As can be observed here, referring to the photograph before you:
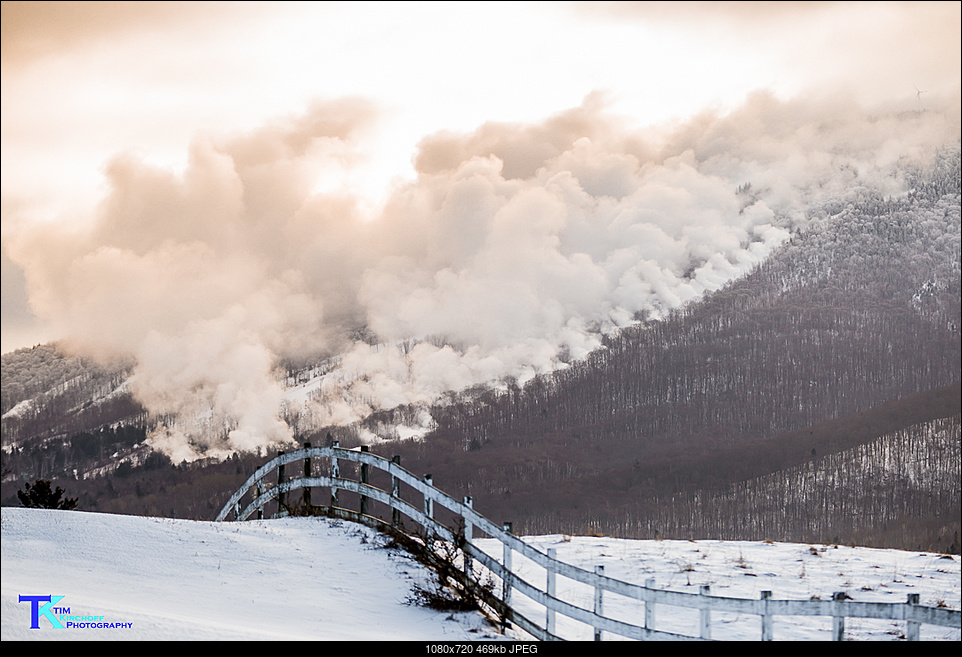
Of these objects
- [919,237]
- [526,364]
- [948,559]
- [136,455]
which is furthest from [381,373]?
[948,559]

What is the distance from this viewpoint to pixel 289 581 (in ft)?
30.5

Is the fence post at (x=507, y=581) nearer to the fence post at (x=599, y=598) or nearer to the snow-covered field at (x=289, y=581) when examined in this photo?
the snow-covered field at (x=289, y=581)

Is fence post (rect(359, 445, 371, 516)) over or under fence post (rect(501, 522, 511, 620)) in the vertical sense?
over

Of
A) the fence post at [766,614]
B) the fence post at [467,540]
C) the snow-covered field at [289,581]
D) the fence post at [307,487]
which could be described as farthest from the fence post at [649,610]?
the fence post at [307,487]

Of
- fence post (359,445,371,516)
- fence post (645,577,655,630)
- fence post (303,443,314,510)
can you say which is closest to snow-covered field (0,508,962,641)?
fence post (359,445,371,516)

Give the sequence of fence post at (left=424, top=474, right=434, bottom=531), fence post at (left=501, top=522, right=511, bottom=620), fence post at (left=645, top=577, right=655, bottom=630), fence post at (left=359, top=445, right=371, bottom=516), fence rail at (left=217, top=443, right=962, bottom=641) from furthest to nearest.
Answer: fence post at (left=359, top=445, right=371, bottom=516) < fence post at (left=424, top=474, right=434, bottom=531) < fence post at (left=501, top=522, right=511, bottom=620) < fence post at (left=645, top=577, right=655, bottom=630) < fence rail at (left=217, top=443, right=962, bottom=641)

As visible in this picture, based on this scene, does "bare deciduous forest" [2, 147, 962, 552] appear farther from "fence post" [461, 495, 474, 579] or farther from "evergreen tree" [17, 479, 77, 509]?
"fence post" [461, 495, 474, 579]

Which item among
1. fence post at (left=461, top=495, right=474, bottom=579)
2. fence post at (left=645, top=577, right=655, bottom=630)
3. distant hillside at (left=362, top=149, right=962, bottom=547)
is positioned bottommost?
fence post at (left=645, top=577, right=655, bottom=630)

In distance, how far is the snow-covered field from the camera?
7.15 m

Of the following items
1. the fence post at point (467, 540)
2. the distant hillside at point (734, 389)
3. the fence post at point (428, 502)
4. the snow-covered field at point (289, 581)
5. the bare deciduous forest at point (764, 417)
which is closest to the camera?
the snow-covered field at point (289, 581)

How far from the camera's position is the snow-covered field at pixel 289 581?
7152 mm

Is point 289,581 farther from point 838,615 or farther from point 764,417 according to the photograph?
point 764,417

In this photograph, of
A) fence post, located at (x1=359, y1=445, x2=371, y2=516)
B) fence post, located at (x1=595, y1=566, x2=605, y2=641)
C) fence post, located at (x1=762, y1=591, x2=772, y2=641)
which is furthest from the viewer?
fence post, located at (x1=359, y1=445, x2=371, y2=516)
